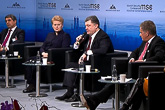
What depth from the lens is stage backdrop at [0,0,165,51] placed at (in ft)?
Answer: 25.4

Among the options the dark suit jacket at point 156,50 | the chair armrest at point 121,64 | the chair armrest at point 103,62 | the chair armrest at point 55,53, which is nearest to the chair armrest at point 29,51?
the chair armrest at point 55,53

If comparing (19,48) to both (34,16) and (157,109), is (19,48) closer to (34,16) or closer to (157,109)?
(34,16)

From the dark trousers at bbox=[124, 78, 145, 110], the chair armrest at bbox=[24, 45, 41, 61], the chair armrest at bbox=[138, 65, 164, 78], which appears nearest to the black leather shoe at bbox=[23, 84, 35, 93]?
the chair armrest at bbox=[24, 45, 41, 61]

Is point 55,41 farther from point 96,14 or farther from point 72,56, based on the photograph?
point 96,14

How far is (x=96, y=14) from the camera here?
29.1ft

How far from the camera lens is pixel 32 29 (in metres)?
10.9

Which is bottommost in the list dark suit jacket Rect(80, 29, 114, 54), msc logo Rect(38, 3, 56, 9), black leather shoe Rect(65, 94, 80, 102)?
black leather shoe Rect(65, 94, 80, 102)

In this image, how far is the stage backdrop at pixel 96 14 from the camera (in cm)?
773

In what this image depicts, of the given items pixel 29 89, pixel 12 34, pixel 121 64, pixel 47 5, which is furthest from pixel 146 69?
pixel 47 5

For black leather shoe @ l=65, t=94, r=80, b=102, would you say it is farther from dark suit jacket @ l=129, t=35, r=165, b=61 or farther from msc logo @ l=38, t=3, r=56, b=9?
msc logo @ l=38, t=3, r=56, b=9

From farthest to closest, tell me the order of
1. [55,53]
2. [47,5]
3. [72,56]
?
[47,5]
[55,53]
[72,56]

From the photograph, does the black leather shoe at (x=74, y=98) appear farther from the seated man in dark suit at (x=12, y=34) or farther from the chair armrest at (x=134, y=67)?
the seated man in dark suit at (x=12, y=34)

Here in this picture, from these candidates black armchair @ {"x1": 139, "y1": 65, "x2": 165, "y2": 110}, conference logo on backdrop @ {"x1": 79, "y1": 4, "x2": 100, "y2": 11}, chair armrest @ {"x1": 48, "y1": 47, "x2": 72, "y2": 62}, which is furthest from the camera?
conference logo on backdrop @ {"x1": 79, "y1": 4, "x2": 100, "y2": 11}

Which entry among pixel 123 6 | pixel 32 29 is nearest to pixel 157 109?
pixel 123 6
